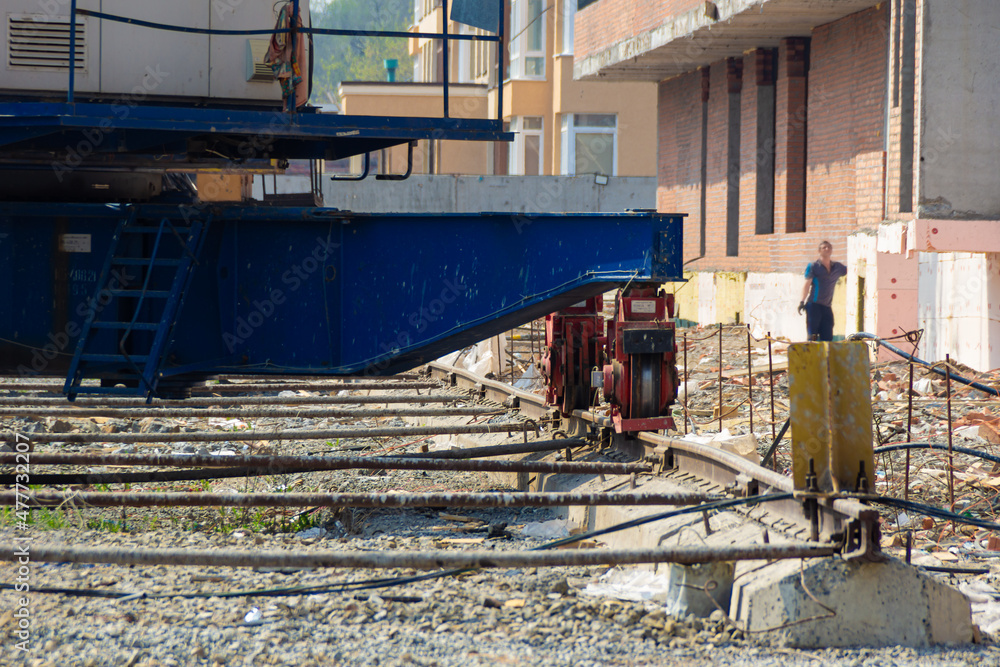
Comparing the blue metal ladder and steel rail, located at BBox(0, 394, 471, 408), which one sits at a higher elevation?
the blue metal ladder

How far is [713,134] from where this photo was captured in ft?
70.4

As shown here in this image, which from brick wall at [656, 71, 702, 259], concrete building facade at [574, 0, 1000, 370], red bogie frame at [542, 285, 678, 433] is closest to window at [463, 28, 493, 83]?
brick wall at [656, 71, 702, 259]

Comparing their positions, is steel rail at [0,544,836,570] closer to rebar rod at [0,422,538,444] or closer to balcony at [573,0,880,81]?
rebar rod at [0,422,538,444]

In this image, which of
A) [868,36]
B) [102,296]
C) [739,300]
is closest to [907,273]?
[868,36]

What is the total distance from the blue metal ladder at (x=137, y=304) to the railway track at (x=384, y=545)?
49 cm

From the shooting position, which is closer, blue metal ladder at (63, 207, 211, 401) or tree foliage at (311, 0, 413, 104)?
blue metal ladder at (63, 207, 211, 401)

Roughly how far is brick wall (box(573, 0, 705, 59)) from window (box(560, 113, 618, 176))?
10994 millimetres

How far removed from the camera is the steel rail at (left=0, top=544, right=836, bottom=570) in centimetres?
444

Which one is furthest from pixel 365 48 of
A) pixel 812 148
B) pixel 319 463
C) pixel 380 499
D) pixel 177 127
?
pixel 380 499

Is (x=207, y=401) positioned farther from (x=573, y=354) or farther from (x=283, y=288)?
(x=573, y=354)

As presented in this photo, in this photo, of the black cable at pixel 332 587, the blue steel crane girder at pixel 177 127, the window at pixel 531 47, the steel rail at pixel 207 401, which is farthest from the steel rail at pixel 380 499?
the window at pixel 531 47

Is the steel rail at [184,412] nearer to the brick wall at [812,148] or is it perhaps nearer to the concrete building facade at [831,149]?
the concrete building facade at [831,149]

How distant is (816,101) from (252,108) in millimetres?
12977

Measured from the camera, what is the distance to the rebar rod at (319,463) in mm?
6387
